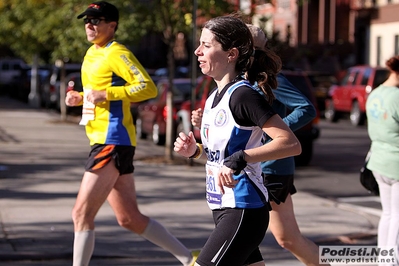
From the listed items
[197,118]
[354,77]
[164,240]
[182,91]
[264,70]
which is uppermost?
[264,70]

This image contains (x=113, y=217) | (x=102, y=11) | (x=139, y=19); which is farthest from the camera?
(x=139, y=19)

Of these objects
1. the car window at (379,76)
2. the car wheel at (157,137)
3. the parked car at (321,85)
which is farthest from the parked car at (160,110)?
the parked car at (321,85)

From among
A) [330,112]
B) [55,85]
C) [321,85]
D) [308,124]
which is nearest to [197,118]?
[308,124]

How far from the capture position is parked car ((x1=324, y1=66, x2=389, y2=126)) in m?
26.8

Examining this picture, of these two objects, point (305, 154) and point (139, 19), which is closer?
point (139, 19)

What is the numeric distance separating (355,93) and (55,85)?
10795 millimetres

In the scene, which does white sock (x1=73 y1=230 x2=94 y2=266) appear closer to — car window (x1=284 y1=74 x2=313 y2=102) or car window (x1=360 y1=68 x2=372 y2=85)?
car window (x1=284 y1=74 x2=313 y2=102)

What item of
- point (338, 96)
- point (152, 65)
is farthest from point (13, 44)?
point (152, 65)

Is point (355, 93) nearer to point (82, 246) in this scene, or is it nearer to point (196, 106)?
point (196, 106)

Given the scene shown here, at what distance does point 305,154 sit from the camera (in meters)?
15.8

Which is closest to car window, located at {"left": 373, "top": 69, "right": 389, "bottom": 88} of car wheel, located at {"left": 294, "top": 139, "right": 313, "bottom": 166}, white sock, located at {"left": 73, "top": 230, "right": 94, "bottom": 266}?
Answer: car wheel, located at {"left": 294, "top": 139, "right": 313, "bottom": 166}

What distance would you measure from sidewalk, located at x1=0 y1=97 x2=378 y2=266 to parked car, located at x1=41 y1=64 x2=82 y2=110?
14722 millimetres

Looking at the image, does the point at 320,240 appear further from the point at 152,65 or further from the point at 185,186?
the point at 152,65

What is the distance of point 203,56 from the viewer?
427 centimetres
